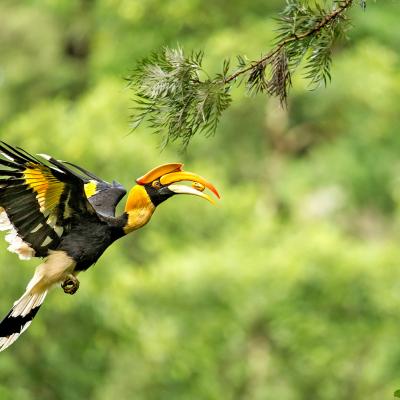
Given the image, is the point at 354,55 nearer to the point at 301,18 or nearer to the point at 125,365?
the point at 125,365

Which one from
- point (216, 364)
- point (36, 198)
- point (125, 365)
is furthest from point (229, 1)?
point (36, 198)

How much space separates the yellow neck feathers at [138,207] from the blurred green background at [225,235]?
461 centimetres

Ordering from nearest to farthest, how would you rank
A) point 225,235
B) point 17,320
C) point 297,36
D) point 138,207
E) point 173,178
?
point 297,36 < point 173,178 < point 138,207 < point 17,320 < point 225,235

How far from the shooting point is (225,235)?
55.1 ft

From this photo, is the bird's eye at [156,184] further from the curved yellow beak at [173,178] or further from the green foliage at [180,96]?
the green foliage at [180,96]

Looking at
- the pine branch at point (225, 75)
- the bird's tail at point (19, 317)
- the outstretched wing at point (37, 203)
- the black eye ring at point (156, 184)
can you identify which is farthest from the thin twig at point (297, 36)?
the bird's tail at point (19, 317)

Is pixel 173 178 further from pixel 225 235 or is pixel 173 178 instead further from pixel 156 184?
pixel 225 235

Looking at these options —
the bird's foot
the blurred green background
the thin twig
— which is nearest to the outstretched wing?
the bird's foot

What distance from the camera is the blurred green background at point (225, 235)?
1261 centimetres

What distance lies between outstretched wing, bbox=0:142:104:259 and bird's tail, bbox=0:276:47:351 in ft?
0.57

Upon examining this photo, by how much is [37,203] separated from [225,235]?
12529mm

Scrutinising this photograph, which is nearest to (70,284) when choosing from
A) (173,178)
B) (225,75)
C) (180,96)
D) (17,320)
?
(17,320)

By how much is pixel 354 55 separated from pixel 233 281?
9.73 metres

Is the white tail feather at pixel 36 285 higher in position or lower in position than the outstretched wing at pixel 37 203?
lower
